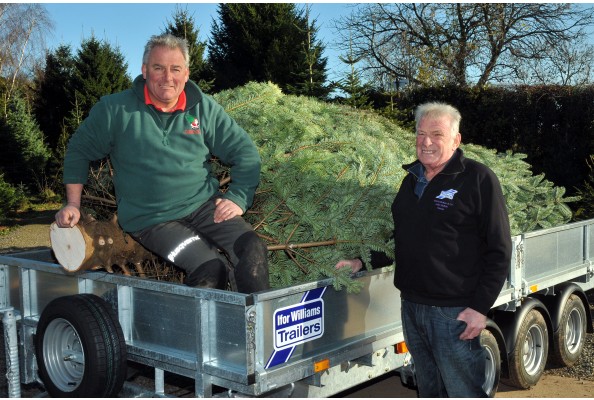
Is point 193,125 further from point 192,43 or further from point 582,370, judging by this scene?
point 192,43

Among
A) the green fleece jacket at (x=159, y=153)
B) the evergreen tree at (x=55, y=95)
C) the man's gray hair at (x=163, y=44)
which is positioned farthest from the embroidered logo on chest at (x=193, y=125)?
the evergreen tree at (x=55, y=95)

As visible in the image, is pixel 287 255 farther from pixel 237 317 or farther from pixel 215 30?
pixel 215 30

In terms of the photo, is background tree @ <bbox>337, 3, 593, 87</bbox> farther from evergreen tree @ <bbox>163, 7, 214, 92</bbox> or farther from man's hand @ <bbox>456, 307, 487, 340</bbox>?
man's hand @ <bbox>456, 307, 487, 340</bbox>

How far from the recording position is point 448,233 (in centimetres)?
321

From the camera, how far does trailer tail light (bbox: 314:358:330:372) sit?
10.5ft

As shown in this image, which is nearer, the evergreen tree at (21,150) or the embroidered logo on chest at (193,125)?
the embroidered logo on chest at (193,125)

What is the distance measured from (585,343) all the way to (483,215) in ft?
14.1

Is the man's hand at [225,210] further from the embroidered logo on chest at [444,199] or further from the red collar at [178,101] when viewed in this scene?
the embroidered logo on chest at [444,199]

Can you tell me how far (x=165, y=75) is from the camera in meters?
3.60

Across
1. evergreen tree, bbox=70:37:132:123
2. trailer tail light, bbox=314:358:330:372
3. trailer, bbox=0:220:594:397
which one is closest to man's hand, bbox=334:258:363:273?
trailer, bbox=0:220:594:397

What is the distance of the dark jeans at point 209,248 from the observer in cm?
348

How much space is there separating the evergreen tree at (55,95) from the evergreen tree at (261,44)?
6.88 meters

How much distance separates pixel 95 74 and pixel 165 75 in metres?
19.9

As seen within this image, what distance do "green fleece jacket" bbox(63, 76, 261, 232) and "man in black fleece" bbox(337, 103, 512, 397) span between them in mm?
973
